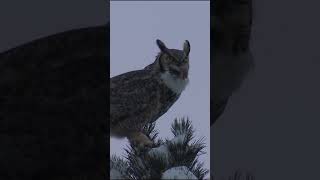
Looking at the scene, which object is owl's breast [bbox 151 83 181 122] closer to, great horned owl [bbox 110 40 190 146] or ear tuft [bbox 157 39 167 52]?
great horned owl [bbox 110 40 190 146]

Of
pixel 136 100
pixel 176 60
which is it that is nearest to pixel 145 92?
pixel 136 100

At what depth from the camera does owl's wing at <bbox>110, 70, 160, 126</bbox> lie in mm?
2318

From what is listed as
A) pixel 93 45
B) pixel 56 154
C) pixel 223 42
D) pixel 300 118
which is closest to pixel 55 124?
pixel 56 154

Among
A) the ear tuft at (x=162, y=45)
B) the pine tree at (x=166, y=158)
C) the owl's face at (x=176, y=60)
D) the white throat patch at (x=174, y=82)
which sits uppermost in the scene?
the ear tuft at (x=162, y=45)

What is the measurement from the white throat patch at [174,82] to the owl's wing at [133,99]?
0.03 meters

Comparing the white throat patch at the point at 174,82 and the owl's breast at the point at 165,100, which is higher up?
the white throat patch at the point at 174,82

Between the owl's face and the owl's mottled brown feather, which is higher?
the owl's face

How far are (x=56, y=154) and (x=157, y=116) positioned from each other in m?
0.38

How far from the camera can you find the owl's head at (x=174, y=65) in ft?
7.39

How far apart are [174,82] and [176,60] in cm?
7

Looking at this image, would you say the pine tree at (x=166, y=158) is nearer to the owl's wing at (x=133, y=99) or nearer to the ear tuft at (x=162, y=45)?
the owl's wing at (x=133, y=99)

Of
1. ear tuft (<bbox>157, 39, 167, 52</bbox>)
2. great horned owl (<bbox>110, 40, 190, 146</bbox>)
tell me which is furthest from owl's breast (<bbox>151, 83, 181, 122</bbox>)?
ear tuft (<bbox>157, 39, 167, 52</bbox>)

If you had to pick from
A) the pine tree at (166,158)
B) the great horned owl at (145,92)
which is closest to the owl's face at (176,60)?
the great horned owl at (145,92)

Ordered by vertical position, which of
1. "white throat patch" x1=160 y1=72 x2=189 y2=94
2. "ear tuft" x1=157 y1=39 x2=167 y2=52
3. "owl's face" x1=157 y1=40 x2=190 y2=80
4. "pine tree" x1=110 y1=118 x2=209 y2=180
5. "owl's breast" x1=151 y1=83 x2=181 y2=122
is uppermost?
"ear tuft" x1=157 y1=39 x2=167 y2=52
